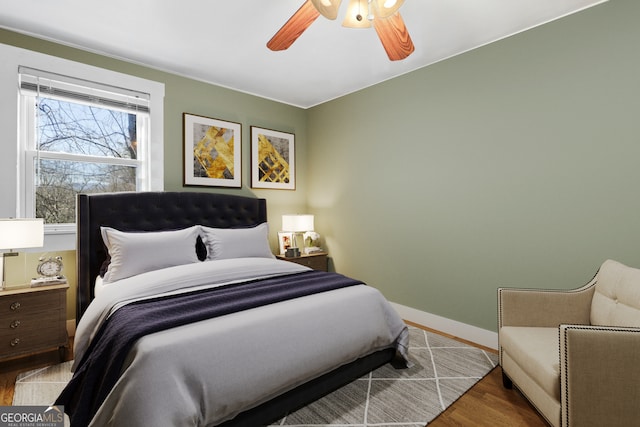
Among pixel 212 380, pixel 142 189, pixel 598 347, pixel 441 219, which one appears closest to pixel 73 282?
pixel 142 189

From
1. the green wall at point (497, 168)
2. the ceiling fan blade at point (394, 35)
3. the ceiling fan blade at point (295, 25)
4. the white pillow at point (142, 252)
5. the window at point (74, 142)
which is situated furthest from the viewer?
the window at point (74, 142)

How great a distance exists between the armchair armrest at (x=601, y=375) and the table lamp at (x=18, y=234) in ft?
11.2

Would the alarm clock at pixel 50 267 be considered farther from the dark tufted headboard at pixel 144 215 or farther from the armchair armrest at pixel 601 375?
the armchair armrest at pixel 601 375

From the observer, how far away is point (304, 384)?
77.2 inches

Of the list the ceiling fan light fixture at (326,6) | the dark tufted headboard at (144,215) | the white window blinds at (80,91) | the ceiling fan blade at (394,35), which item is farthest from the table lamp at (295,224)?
the ceiling fan light fixture at (326,6)

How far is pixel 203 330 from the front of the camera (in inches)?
65.3

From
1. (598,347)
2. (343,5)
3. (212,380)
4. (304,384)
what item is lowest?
(304,384)

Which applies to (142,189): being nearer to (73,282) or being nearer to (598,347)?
(73,282)

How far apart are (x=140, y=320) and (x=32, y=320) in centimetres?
147

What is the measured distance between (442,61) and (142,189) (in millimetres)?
3258

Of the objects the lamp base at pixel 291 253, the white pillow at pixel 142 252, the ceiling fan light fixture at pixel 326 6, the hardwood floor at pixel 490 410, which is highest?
the ceiling fan light fixture at pixel 326 6

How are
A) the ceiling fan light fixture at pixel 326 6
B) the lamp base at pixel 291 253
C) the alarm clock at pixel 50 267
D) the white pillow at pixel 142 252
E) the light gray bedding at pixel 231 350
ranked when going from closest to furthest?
the light gray bedding at pixel 231 350
the ceiling fan light fixture at pixel 326 6
the white pillow at pixel 142 252
the alarm clock at pixel 50 267
the lamp base at pixel 291 253

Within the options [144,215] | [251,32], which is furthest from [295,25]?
[144,215]

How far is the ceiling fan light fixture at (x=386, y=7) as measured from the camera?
175cm
